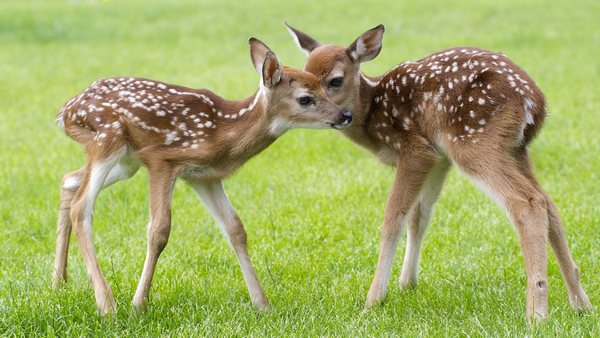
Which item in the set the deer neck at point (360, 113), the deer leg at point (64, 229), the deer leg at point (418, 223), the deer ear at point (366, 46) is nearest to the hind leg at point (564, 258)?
the deer leg at point (418, 223)

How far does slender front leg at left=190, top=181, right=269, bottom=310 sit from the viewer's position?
579 centimetres

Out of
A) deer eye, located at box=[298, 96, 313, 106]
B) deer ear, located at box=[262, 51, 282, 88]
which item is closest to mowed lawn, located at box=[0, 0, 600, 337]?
deer eye, located at box=[298, 96, 313, 106]

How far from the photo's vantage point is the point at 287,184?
8977mm

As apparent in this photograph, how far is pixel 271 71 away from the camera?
570cm

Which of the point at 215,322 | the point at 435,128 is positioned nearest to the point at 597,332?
the point at 435,128

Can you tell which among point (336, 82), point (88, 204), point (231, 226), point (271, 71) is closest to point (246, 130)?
point (271, 71)

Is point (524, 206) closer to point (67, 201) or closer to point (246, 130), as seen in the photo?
point (246, 130)

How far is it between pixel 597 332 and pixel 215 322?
6.75 feet

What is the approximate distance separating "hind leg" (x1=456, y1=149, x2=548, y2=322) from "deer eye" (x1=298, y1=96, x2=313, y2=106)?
98 cm

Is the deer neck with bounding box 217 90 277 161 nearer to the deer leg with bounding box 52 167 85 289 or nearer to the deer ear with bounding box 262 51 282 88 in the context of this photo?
the deer ear with bounding box 262 51 282 88

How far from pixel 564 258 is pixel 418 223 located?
1.12 m

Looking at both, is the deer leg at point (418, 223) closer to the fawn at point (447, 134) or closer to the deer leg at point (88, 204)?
the fawn at point (447, 134)

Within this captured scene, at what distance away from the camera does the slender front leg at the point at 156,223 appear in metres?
5.50

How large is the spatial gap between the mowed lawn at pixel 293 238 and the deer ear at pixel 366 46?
1.46 metres
